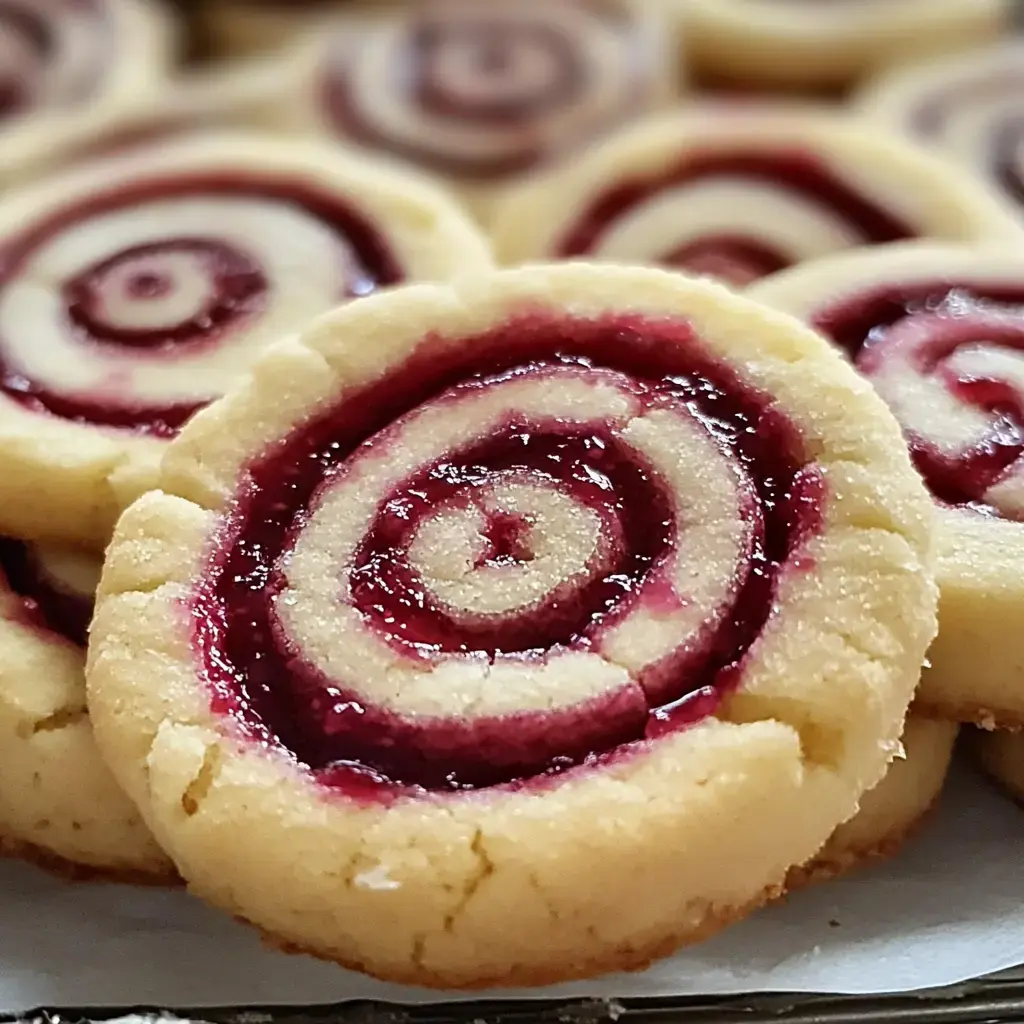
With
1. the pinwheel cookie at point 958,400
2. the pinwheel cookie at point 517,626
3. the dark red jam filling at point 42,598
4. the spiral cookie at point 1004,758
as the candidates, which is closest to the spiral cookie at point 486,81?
the pinwheel cookie at point 958,400

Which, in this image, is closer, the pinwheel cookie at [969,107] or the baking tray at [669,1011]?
the baking tray at [669,1011]

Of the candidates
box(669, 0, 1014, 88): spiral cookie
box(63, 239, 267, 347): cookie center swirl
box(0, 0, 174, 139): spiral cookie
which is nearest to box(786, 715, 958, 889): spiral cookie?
box(63, 239, 267, 347): cookie center swirl

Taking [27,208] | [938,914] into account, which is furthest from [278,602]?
[27,208]

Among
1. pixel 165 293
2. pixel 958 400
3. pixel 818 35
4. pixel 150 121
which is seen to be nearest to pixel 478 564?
pixel 958 400

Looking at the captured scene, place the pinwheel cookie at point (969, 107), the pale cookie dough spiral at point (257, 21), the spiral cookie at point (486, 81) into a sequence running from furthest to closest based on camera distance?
1. the pale cookie dough spiral at point (257, 21)
2. the spiral cookie at point (486, 81)
3. the pinwheel cookie at point (969, 107)

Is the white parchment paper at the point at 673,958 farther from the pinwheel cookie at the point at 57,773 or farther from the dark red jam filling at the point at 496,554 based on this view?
the dark red jam filling at the point at 496,554

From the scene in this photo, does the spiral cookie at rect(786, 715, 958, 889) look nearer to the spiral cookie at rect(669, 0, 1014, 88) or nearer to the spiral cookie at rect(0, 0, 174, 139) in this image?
the spiral cookie at rect(669, 0, 1014, 88)
